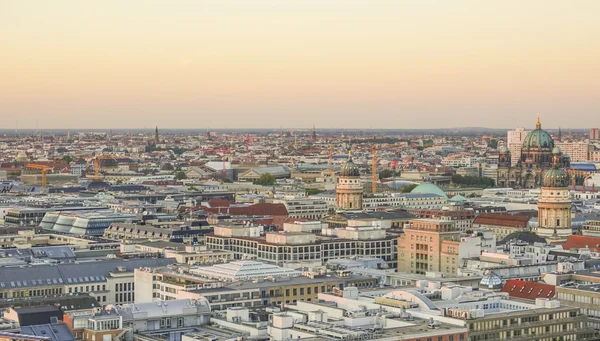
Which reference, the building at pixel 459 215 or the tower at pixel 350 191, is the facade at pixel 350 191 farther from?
the building at pixel 459 215

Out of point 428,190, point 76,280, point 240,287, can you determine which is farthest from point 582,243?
point 428,190

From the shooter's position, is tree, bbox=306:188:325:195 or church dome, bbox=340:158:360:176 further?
tree, bbox=306:188:325:195

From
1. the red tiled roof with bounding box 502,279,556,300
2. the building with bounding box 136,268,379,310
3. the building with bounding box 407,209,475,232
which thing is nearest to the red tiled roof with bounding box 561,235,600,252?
the building with bounding box 407,209,475,232

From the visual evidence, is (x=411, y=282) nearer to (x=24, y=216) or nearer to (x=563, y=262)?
(x=563, y=262)

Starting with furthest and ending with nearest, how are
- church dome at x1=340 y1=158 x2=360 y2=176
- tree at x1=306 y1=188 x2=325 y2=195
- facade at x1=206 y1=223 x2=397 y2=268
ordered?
1. tree at x1=306 y1=188 x2=325 y2=195
2. church dome at x1=340 y1=158 x2=360 y2=176
3. facade at x1=206 y1=223 x2=397 y2=268

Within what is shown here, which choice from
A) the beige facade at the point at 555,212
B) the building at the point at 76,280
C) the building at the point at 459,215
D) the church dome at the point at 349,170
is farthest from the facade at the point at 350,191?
the building at the point at 76,280

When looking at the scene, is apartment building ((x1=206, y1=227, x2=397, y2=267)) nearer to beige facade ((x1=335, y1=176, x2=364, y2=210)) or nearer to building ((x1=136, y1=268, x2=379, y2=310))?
building ((x1=136, y1=268, x2=379, y2=310))
